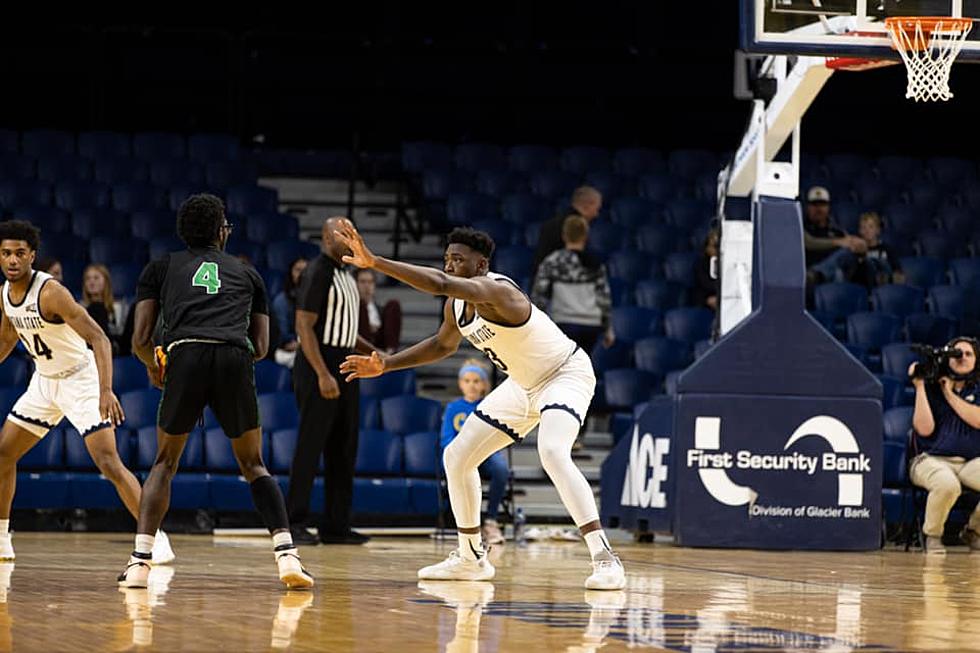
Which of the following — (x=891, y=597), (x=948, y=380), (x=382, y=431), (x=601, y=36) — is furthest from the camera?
(x=601, y=36)

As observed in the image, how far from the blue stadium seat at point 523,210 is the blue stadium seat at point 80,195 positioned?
4211 mm

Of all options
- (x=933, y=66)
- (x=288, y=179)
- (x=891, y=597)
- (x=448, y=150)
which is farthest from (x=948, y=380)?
(x=288, y=179)

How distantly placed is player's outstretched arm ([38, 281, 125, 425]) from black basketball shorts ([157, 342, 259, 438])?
2.12 ft

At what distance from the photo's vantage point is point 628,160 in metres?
20.0

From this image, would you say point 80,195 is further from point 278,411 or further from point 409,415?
point 409,415

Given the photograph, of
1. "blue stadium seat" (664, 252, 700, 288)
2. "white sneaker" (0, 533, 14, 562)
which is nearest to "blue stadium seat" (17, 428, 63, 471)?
"white sneaker" (0, 533, 14, 562)

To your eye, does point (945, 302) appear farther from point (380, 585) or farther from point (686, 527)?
point (380, 585)

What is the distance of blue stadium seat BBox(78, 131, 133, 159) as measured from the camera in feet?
60.8

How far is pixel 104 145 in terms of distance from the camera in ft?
61.3

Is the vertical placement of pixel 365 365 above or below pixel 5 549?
above

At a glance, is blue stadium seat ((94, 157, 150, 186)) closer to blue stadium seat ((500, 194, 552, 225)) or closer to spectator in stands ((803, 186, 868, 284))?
blue stadium seat ((500, 194, 552, 225))

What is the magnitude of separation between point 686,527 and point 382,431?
306 centimetres

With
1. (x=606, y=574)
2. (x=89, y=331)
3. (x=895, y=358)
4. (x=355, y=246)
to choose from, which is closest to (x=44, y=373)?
(x=89, y=331)

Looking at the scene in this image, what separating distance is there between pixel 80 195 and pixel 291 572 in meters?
10.8
